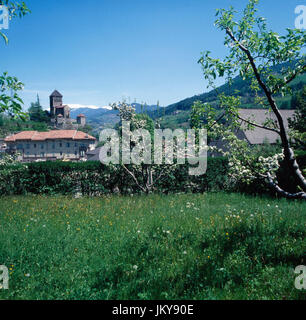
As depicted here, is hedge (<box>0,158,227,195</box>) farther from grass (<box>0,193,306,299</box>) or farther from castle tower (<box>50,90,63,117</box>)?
castle tower (<box>50,90,63,117</box>)

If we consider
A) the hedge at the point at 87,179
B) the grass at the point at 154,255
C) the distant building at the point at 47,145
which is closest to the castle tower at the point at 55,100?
the distant building at the point at 47,145

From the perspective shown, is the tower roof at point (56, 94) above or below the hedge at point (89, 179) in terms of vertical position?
above

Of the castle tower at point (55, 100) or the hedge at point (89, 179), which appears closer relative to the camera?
the hedge at point (89, 179)

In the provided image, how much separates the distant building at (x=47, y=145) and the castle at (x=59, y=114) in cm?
4657

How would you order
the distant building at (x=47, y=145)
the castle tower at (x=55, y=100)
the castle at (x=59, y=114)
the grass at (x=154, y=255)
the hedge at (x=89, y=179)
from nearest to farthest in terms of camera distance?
the grass at (x=154, y=255) < the hedge at (x=89, y=179) < the distant building at (x=47, y=145) < the castle at (x=59, y=114) < the castle tower at (x=55, y=100)

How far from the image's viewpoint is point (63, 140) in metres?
82.4

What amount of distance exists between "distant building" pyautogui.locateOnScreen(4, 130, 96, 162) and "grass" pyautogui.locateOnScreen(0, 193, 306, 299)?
79434mm

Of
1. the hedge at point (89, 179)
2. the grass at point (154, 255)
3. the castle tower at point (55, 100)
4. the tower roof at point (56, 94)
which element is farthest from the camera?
the tower roof at point (56, 94)

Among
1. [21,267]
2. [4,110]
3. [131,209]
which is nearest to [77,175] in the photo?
[131,209]

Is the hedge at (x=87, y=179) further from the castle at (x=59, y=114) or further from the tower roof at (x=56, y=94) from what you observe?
the tower roof at (x=56, y=94)

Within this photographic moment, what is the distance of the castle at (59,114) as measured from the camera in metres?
131

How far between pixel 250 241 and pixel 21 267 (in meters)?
4.77

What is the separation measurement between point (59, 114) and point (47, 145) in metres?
56.9

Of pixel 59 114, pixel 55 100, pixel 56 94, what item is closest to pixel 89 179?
pixel 59 114
